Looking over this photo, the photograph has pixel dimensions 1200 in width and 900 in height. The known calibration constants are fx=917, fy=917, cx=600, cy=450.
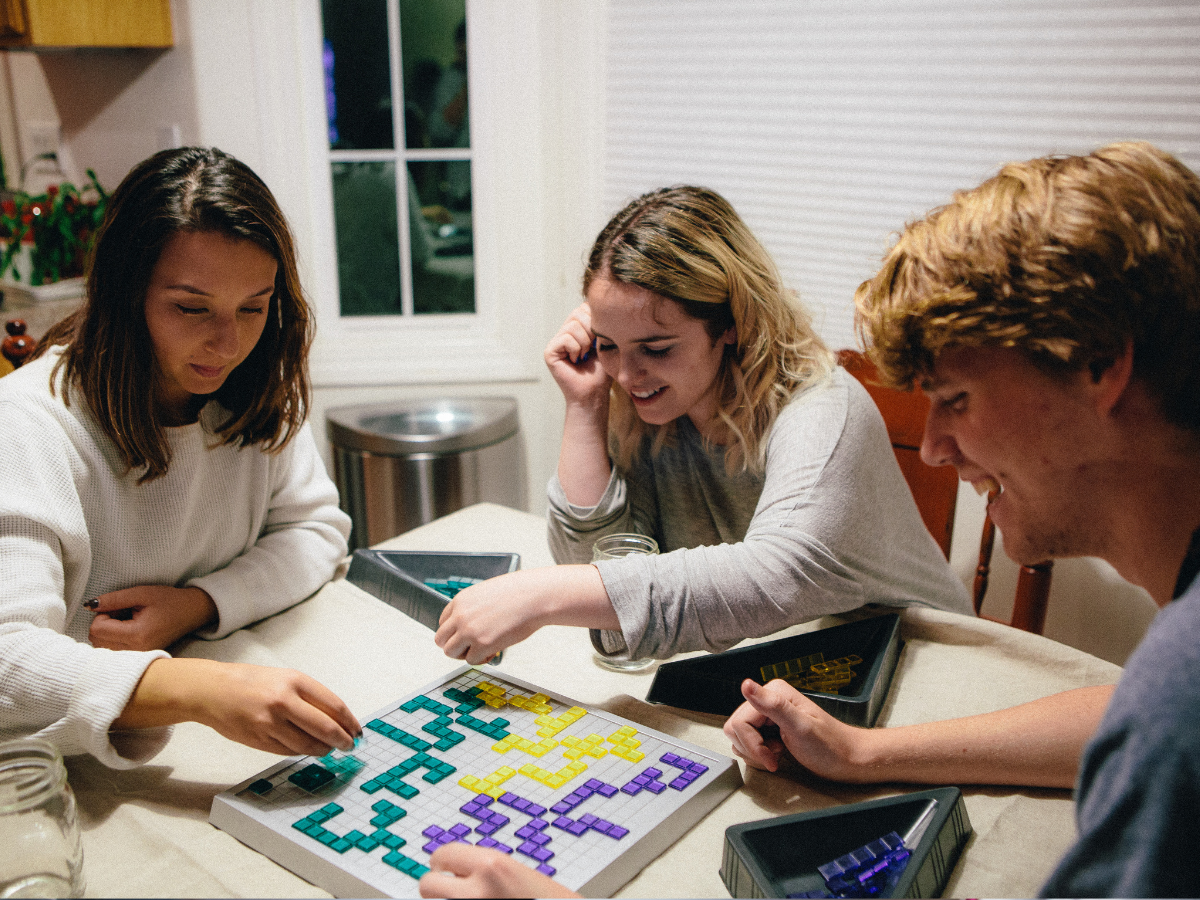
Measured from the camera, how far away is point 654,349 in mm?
1306

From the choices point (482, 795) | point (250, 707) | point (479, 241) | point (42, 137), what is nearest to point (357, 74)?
point (479, 241)

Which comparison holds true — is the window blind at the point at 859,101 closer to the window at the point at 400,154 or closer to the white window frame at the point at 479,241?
the white window frame at the point at 479,241

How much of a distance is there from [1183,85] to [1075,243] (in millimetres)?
1433

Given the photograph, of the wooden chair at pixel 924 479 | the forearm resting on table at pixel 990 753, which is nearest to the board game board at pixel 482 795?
the forearm resting on table at pixel 990 753

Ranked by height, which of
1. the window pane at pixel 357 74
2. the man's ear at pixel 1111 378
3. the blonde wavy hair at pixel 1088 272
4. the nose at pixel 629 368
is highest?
the window pane at pixel 357 74

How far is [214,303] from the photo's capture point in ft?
3.63

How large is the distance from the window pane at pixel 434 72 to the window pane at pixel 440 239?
3.2 inches

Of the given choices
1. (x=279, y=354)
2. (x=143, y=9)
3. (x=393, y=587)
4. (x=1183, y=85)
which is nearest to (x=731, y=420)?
(x=393, y=587)

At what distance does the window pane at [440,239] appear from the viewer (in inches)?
105

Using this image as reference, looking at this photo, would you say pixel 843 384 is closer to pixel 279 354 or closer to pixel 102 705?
pixel 279 354

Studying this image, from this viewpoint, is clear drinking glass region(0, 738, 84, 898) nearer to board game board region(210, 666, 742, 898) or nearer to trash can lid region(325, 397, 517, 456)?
board game board region(210, 666, 742, 898)

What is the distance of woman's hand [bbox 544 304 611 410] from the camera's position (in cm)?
150

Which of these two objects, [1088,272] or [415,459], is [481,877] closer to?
[1088,272]

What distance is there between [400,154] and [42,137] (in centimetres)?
137
